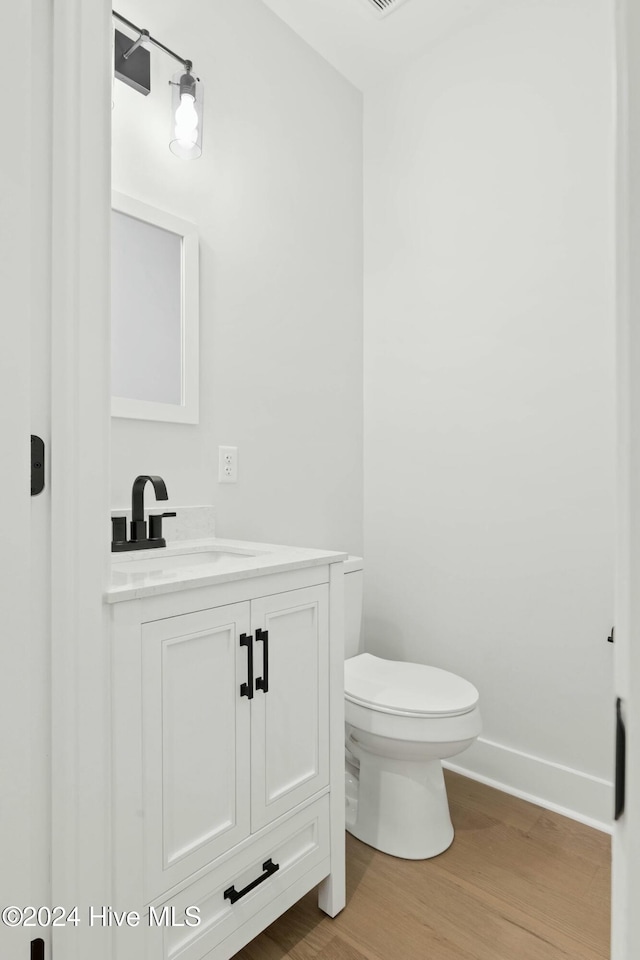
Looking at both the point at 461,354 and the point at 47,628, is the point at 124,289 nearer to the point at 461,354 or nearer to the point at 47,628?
the point at 47,628

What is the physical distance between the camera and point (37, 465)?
87 centimetres

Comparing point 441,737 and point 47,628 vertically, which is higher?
point 47,628

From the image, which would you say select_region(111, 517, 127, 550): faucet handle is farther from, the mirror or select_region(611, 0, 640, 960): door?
select_region(611, 0, 640, 960): door

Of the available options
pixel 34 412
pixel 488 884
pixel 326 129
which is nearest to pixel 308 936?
pixel 488 884

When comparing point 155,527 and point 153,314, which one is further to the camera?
point 153,314

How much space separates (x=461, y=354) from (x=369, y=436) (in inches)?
21.1

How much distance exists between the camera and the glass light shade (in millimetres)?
1609

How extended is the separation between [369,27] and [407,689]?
2418 millimetres

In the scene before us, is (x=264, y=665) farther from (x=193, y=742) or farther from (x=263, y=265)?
(x=263, y=265)

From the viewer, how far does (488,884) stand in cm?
149

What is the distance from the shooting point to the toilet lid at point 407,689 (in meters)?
1.54

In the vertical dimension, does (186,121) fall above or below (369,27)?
below

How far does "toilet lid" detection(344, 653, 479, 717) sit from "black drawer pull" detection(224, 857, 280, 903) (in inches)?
19.3

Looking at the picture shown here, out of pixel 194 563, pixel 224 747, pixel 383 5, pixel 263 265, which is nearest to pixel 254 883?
pixel 224 747
